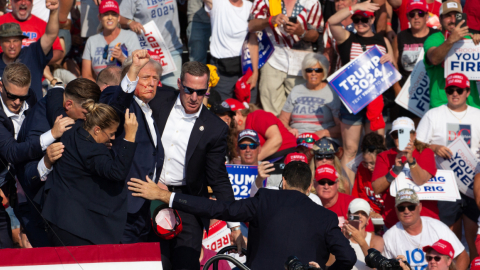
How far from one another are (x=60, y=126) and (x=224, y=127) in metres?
1.42

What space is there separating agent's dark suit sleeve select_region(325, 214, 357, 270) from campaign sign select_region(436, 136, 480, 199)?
348cm

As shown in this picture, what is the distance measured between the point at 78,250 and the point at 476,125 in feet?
17.7

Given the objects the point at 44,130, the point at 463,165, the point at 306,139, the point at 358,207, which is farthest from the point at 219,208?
the point at 463,165

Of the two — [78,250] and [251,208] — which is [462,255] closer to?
[251,208]

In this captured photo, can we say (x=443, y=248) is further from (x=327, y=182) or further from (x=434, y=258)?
(x=327, y=182)

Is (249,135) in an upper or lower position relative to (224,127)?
lower

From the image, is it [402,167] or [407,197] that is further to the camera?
[402,167]

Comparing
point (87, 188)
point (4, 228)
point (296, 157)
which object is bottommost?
point (296, 157)

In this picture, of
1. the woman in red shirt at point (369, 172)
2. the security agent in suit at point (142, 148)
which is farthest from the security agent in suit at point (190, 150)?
the woman in red shirt at point (369, 172)

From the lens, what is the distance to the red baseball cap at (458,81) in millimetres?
7686

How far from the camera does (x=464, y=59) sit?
8078mm

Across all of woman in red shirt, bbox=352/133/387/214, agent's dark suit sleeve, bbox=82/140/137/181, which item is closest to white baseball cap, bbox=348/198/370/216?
woman in red shirt, bbox=352/133/387/214

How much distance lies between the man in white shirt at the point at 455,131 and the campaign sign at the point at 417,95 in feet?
2.21

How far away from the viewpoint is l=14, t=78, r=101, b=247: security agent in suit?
4.67 metres
